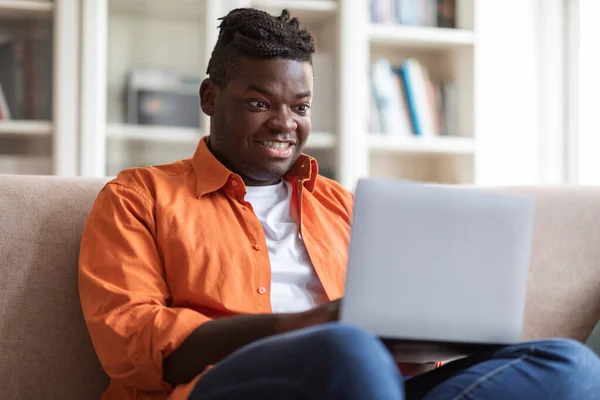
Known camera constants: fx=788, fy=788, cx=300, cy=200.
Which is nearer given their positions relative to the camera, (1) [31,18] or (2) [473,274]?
(2) [473,274]

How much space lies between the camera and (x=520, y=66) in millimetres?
3096

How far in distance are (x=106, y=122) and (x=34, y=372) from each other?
140 cm

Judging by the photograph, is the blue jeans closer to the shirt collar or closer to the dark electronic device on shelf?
the shirt collar

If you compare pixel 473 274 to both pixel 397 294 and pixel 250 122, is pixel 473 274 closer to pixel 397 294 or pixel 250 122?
pixel 397 294

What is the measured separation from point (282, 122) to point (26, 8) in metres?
1.50

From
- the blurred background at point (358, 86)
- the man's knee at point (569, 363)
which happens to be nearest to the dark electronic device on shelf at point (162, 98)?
the blurred background at point (358, 86)

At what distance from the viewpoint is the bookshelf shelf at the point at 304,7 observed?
8.91ft

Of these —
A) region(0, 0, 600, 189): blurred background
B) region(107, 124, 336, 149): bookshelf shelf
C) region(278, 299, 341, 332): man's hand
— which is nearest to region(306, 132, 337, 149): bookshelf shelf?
region(0, 0, 600, 189): blurred background

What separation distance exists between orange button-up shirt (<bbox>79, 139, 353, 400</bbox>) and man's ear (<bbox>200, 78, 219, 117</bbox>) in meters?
0.08

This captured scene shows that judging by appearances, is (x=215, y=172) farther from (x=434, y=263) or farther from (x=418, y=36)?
(x=418, y=36)

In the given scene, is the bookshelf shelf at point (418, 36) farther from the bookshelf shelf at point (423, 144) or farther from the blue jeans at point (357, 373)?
the blue jeans at point (357, 373)

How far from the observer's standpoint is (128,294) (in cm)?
117

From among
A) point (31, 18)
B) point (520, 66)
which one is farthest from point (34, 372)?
point (520, 66)

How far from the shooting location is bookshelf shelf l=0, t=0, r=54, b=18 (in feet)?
8.39
